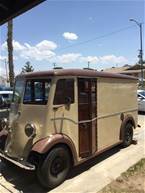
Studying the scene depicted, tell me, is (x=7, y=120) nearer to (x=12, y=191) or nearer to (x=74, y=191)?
(x=12, y=191)

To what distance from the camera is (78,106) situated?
6.02m

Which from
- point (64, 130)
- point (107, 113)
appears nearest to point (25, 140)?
point (64, 130)

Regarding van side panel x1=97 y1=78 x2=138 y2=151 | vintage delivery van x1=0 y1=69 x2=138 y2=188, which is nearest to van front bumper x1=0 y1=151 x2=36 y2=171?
vintage delivery van x1=0 y1=69 x2=138 y2=188

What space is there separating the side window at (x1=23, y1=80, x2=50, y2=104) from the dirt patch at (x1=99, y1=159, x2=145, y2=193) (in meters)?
2.21

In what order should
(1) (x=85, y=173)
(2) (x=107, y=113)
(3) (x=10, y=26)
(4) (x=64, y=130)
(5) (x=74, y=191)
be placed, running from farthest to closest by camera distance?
(3) (x=10, y=26) → (2) (x=107, y=113) → (1) (x=85, y=173) → (4) (x=64, y=130) → (5) (x=74, y=191)

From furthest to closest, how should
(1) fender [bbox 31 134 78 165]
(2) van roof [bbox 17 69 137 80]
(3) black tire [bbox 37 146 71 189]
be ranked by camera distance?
(2) van roof [bbox 17 69 137 80], (3) black tire [bbox 37 146 71 189], (1) fender [bbox 31 134 78 165]

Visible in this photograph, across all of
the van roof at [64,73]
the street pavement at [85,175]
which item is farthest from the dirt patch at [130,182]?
the van roof at [64,73]

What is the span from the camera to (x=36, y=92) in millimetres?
6035

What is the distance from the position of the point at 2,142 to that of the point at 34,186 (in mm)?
1353

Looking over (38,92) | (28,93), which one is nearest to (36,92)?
(38,92)

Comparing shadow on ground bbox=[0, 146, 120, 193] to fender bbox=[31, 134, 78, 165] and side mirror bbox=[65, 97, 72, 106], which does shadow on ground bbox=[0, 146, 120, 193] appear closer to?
fender bbox=[31, 134, 78, 165]

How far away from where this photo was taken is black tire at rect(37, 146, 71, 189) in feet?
17.3

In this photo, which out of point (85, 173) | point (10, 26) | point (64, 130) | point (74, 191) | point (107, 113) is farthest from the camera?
point (10, 26)

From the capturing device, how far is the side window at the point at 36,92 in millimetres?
5719
